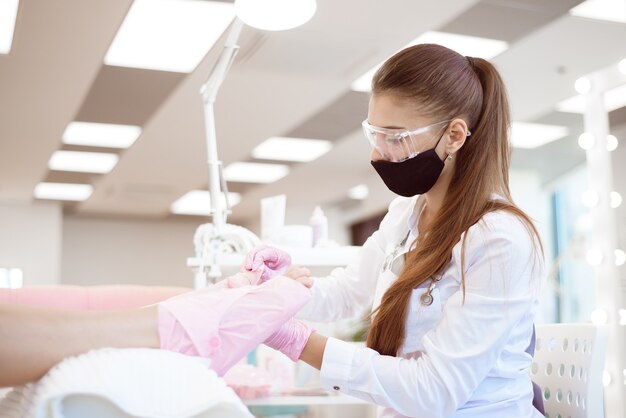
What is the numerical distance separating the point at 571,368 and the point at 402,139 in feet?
1.73

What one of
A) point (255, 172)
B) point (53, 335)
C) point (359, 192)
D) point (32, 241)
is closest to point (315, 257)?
point (53, 335)

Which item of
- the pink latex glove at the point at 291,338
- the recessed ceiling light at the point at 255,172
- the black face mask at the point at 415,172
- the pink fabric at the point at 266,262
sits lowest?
the pink latex glove at the point at 291,338

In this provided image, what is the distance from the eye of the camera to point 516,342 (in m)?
1.28

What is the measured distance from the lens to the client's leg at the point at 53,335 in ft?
2.53

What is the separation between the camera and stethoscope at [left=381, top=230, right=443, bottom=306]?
4.25ft

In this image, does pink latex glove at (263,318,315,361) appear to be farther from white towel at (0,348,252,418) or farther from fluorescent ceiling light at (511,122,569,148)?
fluorescent ceiling light at (511,122,569,148)

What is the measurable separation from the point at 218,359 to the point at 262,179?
752 centimetres

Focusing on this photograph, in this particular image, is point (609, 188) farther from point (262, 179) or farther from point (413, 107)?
point (262, 179)

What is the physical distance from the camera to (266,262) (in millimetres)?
1384

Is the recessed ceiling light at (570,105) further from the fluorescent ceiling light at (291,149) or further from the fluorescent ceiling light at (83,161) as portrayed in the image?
the fluorescent ceiling light at (83,161)

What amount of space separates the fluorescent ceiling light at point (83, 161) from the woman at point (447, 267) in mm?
6165

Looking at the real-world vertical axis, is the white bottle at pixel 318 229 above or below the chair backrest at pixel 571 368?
above

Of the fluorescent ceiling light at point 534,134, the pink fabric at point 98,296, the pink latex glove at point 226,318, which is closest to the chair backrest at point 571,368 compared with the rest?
the pink latex glove at point 226,318

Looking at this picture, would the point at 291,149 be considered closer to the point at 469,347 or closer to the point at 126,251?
the point at 126,251
